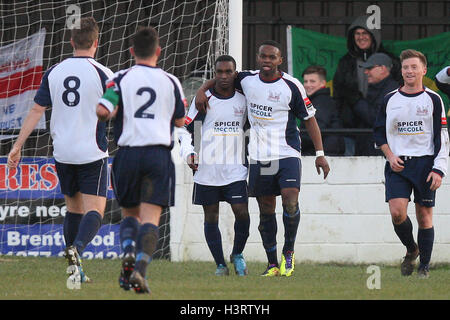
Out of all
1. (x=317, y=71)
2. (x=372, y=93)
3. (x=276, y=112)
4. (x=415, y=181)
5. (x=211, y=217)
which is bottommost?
(x=211, y=217)

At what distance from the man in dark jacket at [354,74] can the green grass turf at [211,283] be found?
7.39ft

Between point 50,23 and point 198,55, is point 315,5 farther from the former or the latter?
point 50,23

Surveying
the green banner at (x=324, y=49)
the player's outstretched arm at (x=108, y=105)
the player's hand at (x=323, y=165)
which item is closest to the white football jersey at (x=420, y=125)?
the player's hand at (x=323, y=165)

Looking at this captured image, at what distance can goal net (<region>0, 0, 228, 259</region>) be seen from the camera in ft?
36.7

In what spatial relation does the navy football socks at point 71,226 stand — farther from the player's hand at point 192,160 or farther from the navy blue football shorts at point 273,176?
the navy blue football shorts at point 273,176

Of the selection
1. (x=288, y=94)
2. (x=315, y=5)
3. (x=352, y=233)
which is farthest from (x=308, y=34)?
(x=288, y=94)

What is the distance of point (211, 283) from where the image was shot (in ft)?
26.2

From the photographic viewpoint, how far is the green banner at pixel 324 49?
40.1ft

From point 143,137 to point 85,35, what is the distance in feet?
5.12

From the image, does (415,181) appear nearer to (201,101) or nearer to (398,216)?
(398,216)

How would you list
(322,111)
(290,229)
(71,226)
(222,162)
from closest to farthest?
1. (71,226)
2. (290,229)
3. (222,162)
4. (322,111)

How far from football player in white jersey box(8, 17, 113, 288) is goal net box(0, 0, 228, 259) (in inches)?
→ 119

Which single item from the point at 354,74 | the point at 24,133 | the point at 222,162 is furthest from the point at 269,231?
the point at 354,74

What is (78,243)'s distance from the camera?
25.6 feet
